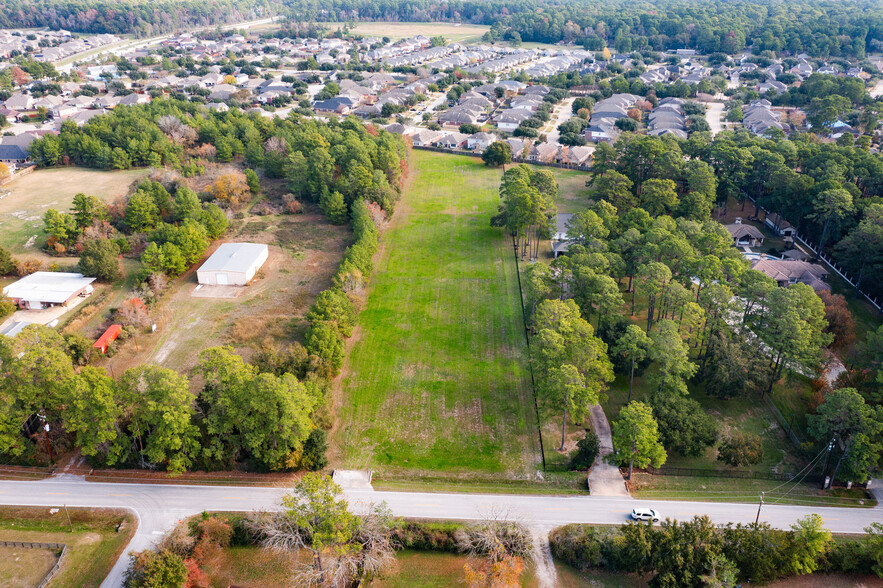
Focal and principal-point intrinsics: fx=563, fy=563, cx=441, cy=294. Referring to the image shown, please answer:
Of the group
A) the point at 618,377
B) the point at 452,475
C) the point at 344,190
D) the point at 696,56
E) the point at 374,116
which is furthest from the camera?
the point at 696,56

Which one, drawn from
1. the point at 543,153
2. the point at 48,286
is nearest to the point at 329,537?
the point at 48,286

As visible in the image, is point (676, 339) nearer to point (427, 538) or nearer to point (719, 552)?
point (719, 552)

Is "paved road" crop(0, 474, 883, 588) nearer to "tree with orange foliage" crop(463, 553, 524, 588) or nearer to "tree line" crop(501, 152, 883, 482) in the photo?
"tree line" crop(501, 152, 883, 482)

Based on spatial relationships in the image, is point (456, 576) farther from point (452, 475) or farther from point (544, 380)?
point (544, 380)

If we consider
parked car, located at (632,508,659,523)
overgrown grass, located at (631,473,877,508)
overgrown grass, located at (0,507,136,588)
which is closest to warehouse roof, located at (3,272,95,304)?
overgrown grass, located at (0,507,136,588)

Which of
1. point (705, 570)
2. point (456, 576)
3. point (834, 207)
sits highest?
point (834, 207)

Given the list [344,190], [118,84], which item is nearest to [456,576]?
[344,190]
